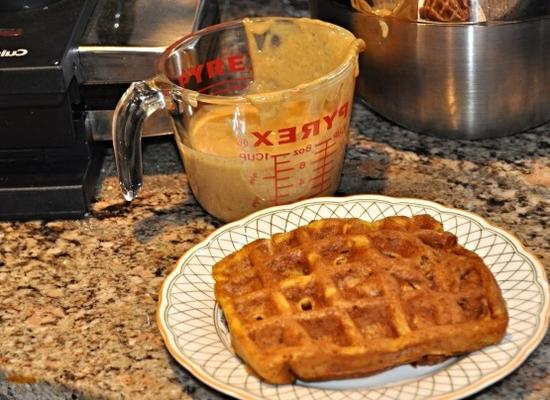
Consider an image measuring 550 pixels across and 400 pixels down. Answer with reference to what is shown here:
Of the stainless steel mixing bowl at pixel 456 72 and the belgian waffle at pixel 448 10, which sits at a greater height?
the belgian waffle at pixel 448 10

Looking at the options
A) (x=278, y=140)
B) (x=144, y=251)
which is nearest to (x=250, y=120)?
(x=278, y=140)

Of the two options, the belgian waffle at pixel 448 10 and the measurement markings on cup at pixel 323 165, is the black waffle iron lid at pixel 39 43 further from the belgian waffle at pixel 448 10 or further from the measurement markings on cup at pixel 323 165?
the belgian waffle at pixel 448 10

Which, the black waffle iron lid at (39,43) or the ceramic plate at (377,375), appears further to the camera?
the black waffle iron lid at (39,43)

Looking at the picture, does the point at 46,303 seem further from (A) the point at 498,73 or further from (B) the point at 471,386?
(A) the point at 498,73

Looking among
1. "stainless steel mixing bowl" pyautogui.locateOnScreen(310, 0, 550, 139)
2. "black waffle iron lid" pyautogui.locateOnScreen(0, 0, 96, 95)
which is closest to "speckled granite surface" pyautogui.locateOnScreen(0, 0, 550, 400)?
"stainless steel mixing bowl" pyautogui.locateOnScreen(310, 0, 550, 139)

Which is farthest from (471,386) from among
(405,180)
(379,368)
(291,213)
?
(405,180)

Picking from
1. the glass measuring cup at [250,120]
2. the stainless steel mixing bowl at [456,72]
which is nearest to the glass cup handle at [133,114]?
the glass measuring cup at [250,120]

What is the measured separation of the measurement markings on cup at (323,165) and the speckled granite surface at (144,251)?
0.08m

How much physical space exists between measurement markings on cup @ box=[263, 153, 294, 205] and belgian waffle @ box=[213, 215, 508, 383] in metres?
0.09

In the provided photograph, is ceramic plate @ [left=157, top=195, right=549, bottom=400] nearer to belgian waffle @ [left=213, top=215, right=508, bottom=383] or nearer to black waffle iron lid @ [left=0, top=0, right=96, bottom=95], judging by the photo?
belgian waffle @ [left=213, top=215, right=508, bottom=383]

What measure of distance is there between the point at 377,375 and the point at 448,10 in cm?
45

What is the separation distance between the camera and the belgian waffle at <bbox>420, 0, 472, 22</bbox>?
1015 mm

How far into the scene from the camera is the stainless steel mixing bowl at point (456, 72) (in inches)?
40.6

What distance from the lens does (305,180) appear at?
984 millimetres
